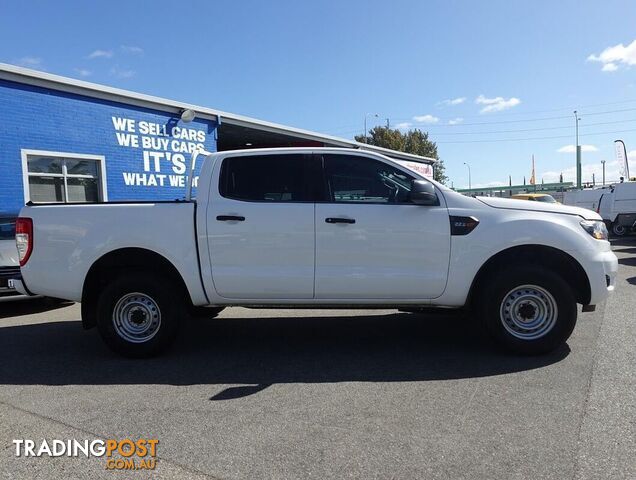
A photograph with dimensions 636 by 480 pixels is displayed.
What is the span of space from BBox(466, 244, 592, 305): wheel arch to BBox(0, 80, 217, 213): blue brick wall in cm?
1081

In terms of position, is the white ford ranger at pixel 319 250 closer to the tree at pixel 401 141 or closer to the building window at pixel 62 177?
the building window at pixel 62 177

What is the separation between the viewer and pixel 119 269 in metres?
5.10

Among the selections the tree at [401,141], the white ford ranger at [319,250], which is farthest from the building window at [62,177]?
the tree at [401,141]

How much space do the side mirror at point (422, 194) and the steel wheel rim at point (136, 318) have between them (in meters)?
2.69

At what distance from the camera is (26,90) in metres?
11.7

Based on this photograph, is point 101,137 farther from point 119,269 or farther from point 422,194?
point 422,194

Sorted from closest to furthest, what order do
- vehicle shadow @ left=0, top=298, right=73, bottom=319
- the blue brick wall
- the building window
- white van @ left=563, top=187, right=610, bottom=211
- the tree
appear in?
1. vehicle shadow @ left=0, top=298, right=73, bottom=319
2. the blue brick wall
3. the building window
4. white van @ left=563, top=187, right=610, bottom=211
5. the tree

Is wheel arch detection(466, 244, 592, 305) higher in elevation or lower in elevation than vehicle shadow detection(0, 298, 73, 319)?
higher

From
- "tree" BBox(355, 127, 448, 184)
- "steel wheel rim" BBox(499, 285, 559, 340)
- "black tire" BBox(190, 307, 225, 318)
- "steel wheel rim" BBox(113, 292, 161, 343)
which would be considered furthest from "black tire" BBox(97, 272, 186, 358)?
"tree" BBox(355, 127, 448, 184)

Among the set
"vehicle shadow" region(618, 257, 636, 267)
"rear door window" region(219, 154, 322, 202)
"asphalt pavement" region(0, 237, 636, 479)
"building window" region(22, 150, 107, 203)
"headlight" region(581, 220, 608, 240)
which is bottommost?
"vehicle shadow" region(618, 257, 636, 267)

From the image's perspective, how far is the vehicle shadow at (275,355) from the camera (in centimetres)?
449

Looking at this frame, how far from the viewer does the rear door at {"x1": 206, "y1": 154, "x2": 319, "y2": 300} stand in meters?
4.79

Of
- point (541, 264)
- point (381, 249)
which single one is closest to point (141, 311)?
point (381, 249)

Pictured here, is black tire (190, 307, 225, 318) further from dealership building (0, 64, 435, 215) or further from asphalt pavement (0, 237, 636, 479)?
dealership building (0, 64, 435, 215)
